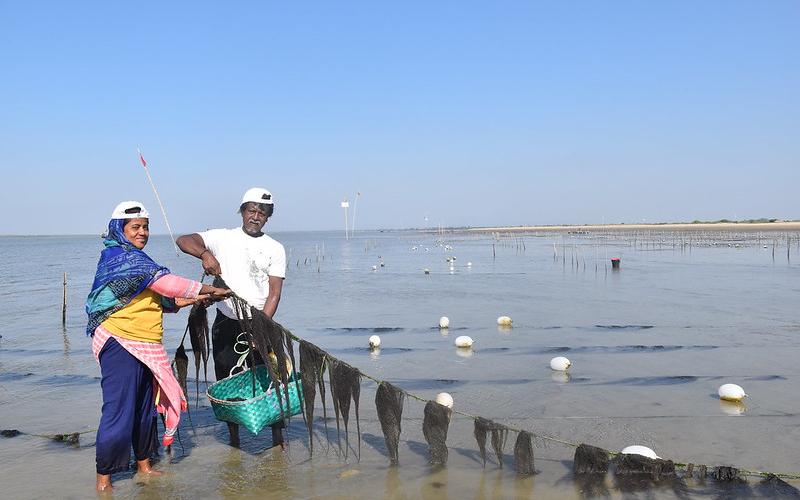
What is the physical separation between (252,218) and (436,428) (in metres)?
2.51

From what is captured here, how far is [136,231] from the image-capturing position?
4.57m

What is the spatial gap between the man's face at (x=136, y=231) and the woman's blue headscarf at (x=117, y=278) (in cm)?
7

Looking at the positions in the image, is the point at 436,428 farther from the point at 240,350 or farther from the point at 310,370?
the point at 240,350

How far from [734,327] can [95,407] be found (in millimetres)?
12717

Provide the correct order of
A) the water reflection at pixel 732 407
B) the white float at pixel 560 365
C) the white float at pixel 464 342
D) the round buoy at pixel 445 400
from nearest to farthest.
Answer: the water reflection at pixel 732 407 → the round buoy at pixel 445 400 → the white float at pixel 560 365 → the white float at pixel 464 342

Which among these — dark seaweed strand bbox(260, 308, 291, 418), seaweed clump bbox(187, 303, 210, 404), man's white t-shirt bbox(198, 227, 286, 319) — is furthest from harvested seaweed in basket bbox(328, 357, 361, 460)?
seaweed clump bbox(187, 303, 210, 404)

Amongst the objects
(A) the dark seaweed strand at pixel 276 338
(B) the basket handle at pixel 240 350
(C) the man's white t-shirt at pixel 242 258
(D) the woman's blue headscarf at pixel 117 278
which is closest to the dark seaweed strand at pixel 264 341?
(A) the dark seaweed strand at pixel 276 338

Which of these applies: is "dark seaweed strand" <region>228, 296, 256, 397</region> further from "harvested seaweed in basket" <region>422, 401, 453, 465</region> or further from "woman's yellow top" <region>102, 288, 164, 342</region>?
"harvested seaweed in basket" <region>422, 401, 453, 465</region>

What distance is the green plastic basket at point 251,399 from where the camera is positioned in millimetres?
5238

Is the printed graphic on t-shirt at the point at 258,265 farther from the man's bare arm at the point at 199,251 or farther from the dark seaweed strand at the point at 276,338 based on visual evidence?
the dark seaweed strand at the point at 276,338

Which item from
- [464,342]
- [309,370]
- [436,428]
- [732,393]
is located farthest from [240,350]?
[464,342]

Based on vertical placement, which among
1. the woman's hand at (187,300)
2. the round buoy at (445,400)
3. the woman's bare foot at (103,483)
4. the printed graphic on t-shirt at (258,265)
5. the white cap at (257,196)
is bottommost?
the round buoy at (445,400)

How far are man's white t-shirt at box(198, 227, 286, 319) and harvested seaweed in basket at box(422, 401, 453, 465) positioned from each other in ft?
5.94

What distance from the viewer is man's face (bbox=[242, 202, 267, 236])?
17.4ft
